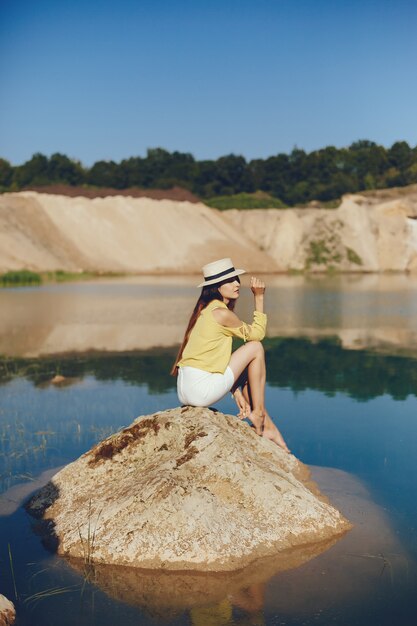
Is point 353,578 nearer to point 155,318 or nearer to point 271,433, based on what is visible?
point 271,433

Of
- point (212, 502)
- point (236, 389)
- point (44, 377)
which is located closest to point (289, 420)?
point (236, 389)

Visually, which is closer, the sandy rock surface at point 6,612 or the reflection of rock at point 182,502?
the sandy rock surface at point 6,612

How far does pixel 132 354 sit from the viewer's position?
16875 millimetres

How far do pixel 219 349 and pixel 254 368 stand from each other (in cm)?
42

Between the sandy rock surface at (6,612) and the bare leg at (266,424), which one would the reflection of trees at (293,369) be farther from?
the sandy rock surface at (6,612)

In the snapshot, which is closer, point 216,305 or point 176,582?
point 176,582

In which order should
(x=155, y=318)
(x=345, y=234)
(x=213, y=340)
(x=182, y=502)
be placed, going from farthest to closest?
1. (x=345, y=234)
2. (x=155, y=318)
3. (x=213, y=340)
4. (x=182, y=502)

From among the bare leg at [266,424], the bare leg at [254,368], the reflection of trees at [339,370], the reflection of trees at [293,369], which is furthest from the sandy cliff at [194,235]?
the bare leg at [254,368]

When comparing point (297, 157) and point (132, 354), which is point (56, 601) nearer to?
point (132, 354)

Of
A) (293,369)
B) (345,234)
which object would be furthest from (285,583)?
(345,234)

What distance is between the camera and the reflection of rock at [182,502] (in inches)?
240

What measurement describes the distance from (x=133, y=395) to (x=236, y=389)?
173 inches

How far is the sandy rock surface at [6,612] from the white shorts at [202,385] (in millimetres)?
2874

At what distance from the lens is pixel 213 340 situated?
25.5ft
